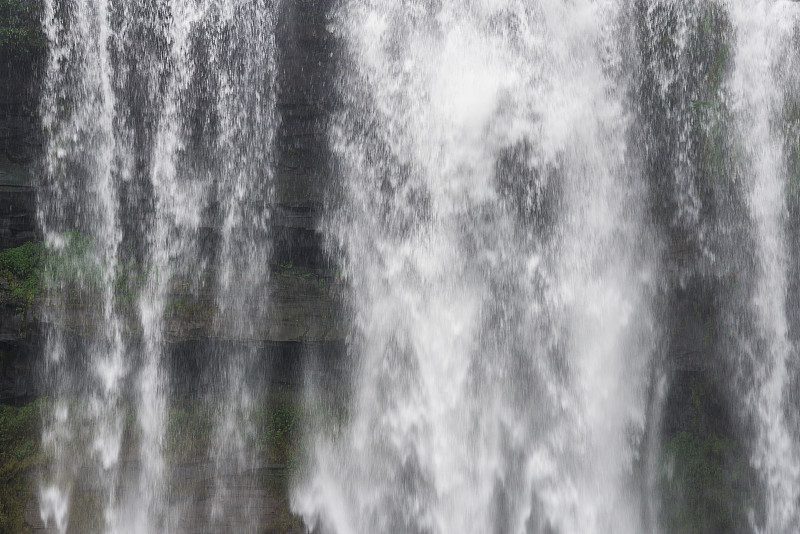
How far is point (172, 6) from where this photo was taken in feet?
21.7

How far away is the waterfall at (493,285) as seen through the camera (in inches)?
245

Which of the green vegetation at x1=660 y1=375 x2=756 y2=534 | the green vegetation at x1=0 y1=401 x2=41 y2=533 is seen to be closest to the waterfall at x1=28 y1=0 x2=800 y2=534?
the green vegetation at x1=660 y1=375 x2=756 y2=534

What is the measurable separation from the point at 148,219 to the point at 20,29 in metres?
2.36

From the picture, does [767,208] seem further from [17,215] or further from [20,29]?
[20,29]

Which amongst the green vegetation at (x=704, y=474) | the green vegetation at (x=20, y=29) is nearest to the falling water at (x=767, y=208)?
the green vegetation at (x=704, y=474)

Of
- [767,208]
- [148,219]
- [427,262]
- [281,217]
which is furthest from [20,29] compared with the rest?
[767,208]

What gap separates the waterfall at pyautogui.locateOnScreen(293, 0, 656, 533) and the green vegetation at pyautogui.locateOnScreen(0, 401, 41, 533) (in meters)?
2.77

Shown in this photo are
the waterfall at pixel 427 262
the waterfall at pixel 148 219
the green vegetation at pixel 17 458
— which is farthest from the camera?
the waterfall at pixel 148 219

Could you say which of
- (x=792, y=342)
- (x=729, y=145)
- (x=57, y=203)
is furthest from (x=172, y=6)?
(x=792, y=342)

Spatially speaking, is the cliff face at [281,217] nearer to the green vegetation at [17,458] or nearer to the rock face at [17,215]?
the rock face at [17,215]

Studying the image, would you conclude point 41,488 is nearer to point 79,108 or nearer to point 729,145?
point 79,108

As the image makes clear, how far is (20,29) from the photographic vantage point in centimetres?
649

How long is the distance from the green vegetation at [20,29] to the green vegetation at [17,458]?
12.1 feet

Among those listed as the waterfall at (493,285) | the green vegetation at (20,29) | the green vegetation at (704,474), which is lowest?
the green vegetation at (704,474)
